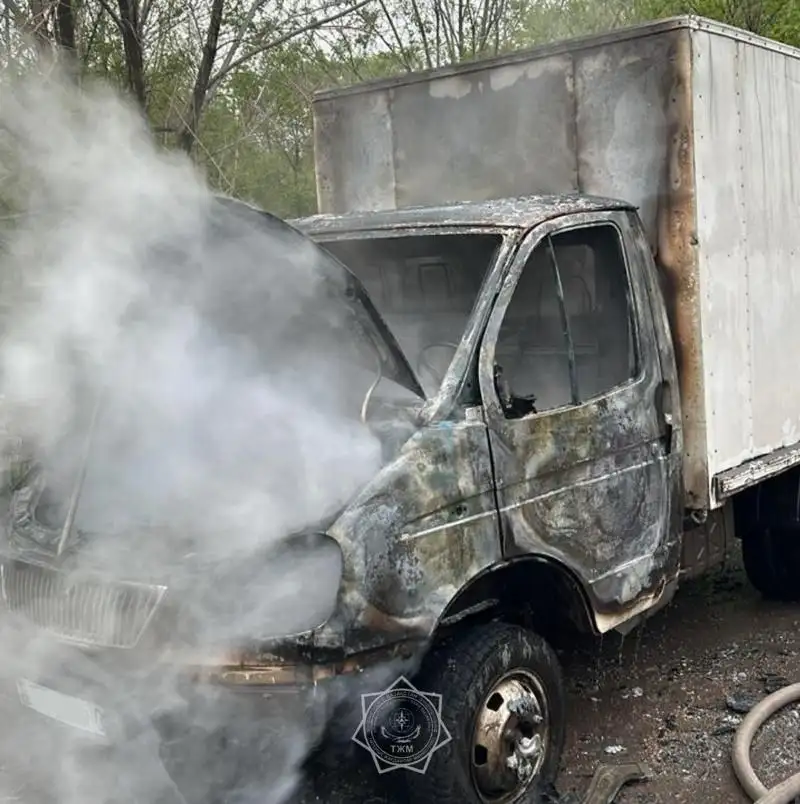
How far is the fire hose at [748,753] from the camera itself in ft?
10.9

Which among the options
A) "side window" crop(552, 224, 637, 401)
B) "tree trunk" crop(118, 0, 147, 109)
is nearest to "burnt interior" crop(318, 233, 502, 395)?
"side window" crop(552, 224, 637, 401)

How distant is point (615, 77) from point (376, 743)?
2928 mm

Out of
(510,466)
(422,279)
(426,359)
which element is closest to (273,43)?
(422,279)

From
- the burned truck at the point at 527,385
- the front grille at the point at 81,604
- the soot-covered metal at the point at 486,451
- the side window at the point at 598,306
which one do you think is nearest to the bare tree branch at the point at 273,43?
the burned truck at the point at 527,385

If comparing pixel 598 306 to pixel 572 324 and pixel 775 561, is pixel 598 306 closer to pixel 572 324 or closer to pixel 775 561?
pixel 572 324

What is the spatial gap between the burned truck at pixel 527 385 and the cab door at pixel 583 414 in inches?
0.5

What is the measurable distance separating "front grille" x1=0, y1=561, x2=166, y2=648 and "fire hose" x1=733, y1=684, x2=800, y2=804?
2.15 m

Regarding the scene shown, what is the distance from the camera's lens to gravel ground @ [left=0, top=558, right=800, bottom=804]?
3.70 m

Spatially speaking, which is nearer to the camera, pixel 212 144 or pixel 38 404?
pixel 38 404

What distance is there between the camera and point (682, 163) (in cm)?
410

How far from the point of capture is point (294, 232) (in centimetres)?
314

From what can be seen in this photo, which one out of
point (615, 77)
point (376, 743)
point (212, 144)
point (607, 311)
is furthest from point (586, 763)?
point (212, 144)

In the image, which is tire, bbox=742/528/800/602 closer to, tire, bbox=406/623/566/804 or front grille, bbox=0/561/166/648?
tire, bbox=406/623/566/804

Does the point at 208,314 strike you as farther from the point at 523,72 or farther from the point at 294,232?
the point at 523,72
